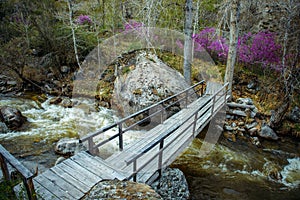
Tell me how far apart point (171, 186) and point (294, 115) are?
648 cm

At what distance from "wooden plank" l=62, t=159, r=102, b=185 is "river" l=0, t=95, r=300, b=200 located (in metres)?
2.14

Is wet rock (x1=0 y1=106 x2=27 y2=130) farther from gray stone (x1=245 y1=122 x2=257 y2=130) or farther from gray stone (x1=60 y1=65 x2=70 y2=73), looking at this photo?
gray stone (x1=245 y1=122 x2=257 y2=130)

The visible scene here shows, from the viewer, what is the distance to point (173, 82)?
8.44m

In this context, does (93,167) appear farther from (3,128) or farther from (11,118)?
(11,118)

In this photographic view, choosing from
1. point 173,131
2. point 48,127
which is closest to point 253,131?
point 173,131

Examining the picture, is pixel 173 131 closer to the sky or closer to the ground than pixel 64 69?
closer to the ground

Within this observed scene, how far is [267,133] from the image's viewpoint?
7566mm

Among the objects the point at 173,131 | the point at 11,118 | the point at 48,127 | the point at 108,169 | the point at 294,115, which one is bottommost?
the point at 48,127

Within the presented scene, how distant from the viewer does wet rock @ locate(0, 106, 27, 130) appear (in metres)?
7.51

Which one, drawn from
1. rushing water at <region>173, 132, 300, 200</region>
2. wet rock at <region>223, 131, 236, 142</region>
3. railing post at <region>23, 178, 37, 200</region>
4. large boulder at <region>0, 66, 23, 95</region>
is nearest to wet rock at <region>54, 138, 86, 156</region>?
rushing water at <region>173, 132, 300, 200</region>

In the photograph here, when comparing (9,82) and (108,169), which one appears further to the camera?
(9,82)

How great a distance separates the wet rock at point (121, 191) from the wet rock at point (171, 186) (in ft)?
3.66

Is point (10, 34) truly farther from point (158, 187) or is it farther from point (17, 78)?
point (158, 187)

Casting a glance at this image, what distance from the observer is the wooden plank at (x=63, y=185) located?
10.8ft
